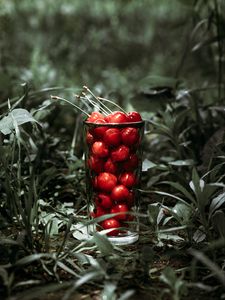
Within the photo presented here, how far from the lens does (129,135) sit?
3.34ft

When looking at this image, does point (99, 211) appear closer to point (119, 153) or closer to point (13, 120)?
point (119, 153)

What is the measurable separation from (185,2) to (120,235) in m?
1.18

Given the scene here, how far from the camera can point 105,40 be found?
3814mm

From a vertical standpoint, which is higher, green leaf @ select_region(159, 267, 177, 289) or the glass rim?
the glass rim

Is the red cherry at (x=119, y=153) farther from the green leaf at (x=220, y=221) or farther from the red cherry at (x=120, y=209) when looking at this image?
the green leaf at (x=220, y=221)

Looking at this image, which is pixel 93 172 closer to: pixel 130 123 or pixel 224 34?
pixel 130 123

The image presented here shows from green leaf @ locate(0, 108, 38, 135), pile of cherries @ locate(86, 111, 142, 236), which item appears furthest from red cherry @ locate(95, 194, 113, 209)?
green leaf @ locate(0, 108, 38, 135)

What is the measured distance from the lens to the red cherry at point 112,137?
1.01m

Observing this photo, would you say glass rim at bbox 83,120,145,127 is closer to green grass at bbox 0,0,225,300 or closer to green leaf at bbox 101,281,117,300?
green grass at bbox 0,0,225,300

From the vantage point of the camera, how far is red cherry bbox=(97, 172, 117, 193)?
3.35 ft

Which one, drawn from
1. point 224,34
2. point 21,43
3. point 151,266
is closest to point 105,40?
point 21,43

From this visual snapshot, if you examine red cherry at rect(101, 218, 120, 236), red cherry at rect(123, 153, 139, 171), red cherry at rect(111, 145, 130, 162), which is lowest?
red cherry at rect(101, 218, 120, 236)

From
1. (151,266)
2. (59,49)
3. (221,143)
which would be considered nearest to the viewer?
(151,266)

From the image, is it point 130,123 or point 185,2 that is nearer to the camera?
point 130,123
